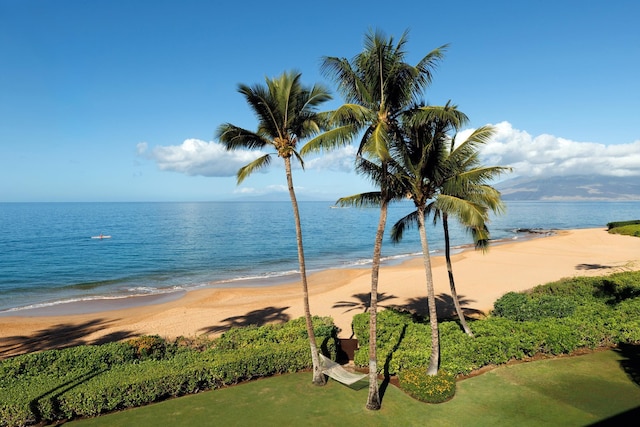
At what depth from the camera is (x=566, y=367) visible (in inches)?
586

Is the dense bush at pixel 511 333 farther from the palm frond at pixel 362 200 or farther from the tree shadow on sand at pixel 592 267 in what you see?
the tree shadow on sand at pixel 592 267

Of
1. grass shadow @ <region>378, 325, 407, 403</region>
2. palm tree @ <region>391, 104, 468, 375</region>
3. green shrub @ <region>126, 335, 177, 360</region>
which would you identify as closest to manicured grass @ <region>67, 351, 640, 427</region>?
grass shadow @ <region>378, 325, 407, 403</region>

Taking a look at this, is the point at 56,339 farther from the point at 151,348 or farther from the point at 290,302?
the point at 290,302

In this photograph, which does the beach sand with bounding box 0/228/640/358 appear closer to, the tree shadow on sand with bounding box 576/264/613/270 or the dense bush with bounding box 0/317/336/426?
the tree shadow on sand with bounding box 576/264/613/270

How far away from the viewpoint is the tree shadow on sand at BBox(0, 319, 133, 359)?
2111 centimetres

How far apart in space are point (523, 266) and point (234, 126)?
1470 inches

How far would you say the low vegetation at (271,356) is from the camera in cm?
1243

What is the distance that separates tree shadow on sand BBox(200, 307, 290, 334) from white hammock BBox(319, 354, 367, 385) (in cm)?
1017

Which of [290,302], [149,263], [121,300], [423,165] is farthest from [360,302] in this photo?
[149,263]

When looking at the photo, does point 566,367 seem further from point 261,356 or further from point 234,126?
point 234,126

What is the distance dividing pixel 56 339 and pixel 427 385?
863 inches

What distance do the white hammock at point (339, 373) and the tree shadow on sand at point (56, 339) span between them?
14.1 m

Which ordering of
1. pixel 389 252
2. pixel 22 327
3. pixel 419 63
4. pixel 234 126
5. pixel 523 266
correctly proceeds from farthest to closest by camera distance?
pixel 389 252 → pixel 523 266 → pixel 22 327 → pixel 234 126 → pixel 419 63

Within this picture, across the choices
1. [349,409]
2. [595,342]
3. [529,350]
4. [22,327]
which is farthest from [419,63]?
[22,327]
